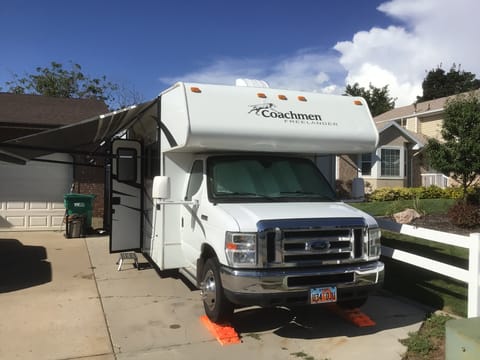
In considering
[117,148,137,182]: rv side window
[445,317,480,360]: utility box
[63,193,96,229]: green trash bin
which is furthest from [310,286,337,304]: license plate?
[63,193,96,229]: green trash bin

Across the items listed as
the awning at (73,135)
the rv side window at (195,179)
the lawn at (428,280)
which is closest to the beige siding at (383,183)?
the lawn at (428,280)

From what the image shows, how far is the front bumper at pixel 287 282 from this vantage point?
191 inches

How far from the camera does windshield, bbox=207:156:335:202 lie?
5.86 metres

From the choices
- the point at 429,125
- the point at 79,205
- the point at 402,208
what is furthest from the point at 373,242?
the point at 429,125

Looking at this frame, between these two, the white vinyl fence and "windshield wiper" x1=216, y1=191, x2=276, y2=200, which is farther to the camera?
"windshield wiper" x1=216, y1=191, x2=276, y2=200

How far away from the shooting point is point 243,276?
4848mm

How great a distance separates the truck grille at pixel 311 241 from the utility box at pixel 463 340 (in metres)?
1.82

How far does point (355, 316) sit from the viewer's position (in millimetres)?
5953

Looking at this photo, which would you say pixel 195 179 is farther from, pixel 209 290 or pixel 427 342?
pixel 427 342

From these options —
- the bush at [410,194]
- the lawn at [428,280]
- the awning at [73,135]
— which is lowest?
the lawn at [428,280]

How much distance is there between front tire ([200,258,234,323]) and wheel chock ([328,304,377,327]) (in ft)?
5.10

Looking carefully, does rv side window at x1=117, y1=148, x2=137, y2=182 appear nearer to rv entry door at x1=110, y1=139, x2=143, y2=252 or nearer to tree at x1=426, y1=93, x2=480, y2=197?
rv entry door at x1=110, y1=139, x2=143, y2=252

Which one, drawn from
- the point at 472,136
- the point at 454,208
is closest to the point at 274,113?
the point at 454,208

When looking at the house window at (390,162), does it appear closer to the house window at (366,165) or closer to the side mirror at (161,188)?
the house window at (366,165)
